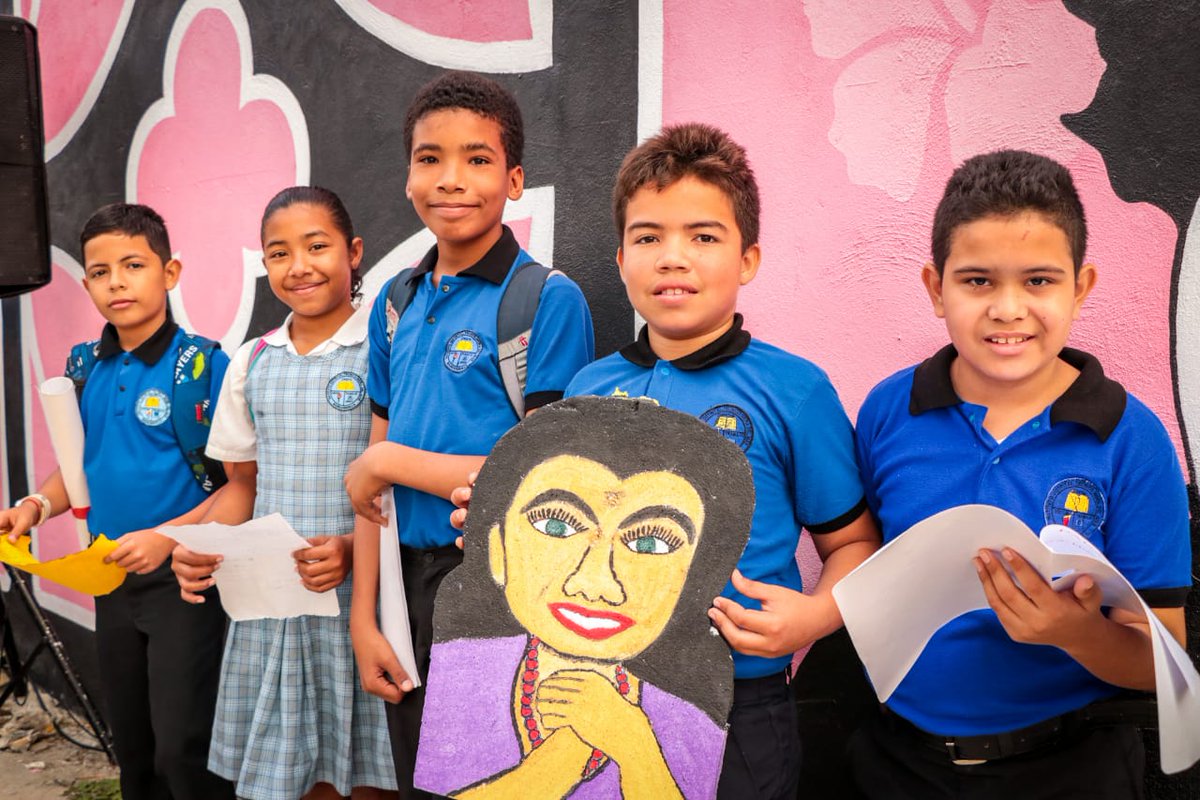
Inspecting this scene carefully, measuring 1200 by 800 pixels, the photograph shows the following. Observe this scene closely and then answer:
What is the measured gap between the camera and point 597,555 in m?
1.25

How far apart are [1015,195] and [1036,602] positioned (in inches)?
20.8

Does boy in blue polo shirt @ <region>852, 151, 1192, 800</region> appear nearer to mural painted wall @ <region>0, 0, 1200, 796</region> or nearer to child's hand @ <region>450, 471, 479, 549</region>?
mural painted wall @ <region>0, 0, 1200, 796</region>

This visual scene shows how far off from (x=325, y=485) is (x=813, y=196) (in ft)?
3.93

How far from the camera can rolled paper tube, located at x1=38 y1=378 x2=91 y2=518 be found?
7.94 feet

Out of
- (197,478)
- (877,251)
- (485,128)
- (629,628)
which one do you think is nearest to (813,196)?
(877,251)

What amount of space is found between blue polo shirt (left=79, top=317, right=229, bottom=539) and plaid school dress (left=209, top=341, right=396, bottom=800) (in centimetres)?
43

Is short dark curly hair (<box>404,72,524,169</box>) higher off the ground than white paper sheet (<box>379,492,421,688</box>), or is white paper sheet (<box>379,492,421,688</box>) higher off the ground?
short dark curly hair (<box>404,72,524,169</box>)

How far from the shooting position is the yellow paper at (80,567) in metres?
2.16

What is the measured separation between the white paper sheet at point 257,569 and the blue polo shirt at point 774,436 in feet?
3.19

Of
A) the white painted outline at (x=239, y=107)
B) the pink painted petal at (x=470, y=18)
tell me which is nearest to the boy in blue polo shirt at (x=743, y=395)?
the pink painted petal at (x=470, y=18)

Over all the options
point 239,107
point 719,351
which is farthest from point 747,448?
point 239,107

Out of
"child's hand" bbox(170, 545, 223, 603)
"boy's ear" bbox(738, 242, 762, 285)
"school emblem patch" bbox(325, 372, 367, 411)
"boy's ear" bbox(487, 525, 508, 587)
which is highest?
"boy's ear" bbox(738, 242, 762, 285)

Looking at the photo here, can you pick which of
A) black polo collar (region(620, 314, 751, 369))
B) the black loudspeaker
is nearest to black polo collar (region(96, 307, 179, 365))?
the black loudspeaker

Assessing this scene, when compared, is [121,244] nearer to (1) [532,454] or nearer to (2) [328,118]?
(2) [328,118]
